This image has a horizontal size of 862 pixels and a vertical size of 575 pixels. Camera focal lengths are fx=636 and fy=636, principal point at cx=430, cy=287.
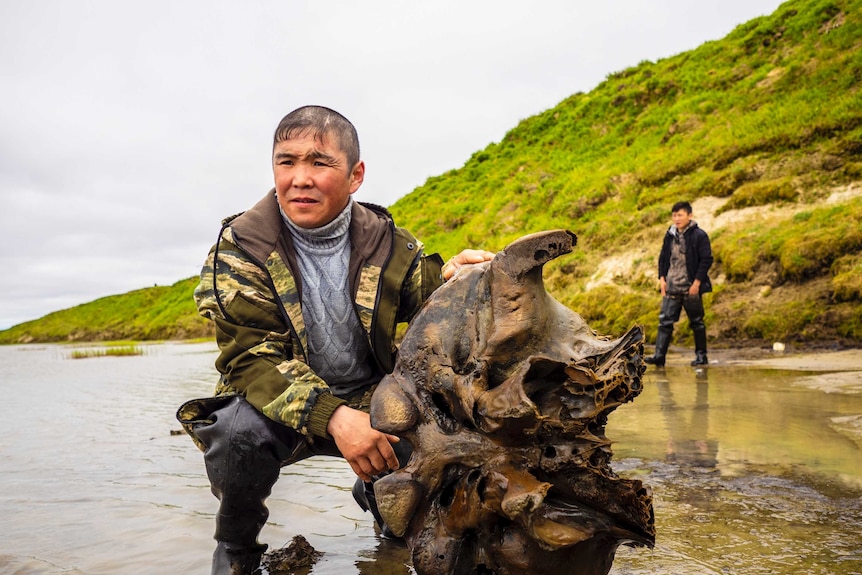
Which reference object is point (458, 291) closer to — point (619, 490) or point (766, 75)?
point (619, 490)

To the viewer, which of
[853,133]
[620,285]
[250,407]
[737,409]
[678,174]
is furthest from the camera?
[678,174]

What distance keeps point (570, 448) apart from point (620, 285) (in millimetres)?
12165

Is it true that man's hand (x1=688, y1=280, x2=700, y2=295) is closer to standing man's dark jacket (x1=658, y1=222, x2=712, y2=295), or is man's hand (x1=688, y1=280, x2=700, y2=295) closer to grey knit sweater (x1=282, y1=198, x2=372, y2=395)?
standing man's dark jacket (x1=658, y1=222, x2=712, y2=295)

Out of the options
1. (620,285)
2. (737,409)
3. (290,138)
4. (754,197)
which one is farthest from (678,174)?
(290,138)

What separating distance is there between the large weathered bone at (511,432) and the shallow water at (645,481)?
0.74 meters

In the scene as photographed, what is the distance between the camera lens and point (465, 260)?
260cm

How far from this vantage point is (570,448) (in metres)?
1.84

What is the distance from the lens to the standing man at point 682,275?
31.3ft

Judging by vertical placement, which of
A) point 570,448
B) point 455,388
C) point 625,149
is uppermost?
point 625,149

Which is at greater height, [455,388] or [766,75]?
[766,75]

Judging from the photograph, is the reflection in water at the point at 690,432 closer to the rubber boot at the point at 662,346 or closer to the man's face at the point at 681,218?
the rubber boot at the point at 662,346

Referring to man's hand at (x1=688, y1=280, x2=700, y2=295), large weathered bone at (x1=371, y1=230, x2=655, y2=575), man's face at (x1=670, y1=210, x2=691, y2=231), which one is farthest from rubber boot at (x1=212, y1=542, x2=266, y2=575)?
man's face at (x1=670, y1=210, x2=691, y2=231)

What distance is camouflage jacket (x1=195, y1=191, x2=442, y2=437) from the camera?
8.05ft

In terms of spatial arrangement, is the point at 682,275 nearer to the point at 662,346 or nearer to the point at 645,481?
the point at 662,346
